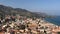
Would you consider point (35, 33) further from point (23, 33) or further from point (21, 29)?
point (21, 29)

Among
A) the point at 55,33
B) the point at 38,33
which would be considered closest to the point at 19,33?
the point at 38,33

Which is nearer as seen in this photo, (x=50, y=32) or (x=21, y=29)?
(x=50, y=32)

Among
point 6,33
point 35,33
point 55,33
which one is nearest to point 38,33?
point 35,33

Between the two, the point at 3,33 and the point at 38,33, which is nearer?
the point at 38,33

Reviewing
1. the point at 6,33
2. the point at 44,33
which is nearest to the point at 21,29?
the point at 6,33

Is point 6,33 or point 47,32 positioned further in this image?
point 6,33

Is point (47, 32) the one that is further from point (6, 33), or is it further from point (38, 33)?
point (6, 33)

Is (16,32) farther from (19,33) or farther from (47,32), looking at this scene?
(47,32)
